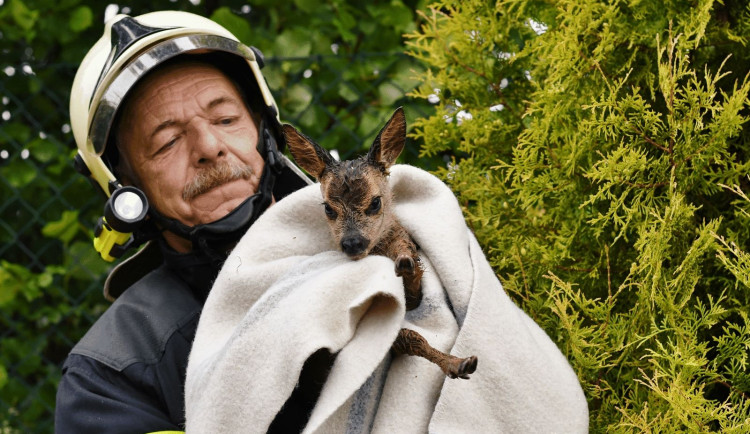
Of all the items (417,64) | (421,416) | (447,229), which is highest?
(447,229)

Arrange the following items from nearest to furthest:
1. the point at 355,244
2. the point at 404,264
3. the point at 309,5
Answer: the point at 404,264
the point at 355,244
the point at 309,5

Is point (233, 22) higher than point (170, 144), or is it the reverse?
point (170, 144)

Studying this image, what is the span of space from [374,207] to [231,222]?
67 centimetres

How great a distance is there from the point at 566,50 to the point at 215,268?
42.5 inches

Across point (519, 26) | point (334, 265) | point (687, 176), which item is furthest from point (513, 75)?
point (334, 265)

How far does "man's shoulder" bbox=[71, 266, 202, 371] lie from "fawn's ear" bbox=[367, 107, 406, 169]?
2.79 feet

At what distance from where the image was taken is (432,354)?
146 cm

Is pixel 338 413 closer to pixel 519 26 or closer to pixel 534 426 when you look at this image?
pixel 534 426

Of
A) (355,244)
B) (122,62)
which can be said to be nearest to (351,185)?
(355,244)

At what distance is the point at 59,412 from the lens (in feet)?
6.84

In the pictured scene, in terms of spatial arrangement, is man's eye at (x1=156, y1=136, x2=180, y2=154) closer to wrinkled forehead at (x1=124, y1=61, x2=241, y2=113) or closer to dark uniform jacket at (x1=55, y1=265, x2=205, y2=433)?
wrinkled forehead at (x1=124, y1=61, x2=241, y2=113)

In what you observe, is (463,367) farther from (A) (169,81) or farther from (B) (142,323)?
(A) (169,81)

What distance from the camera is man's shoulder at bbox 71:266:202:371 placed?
7.04 ft

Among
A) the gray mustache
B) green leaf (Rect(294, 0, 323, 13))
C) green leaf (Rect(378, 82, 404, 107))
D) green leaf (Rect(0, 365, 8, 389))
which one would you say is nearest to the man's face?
the gray mustache
